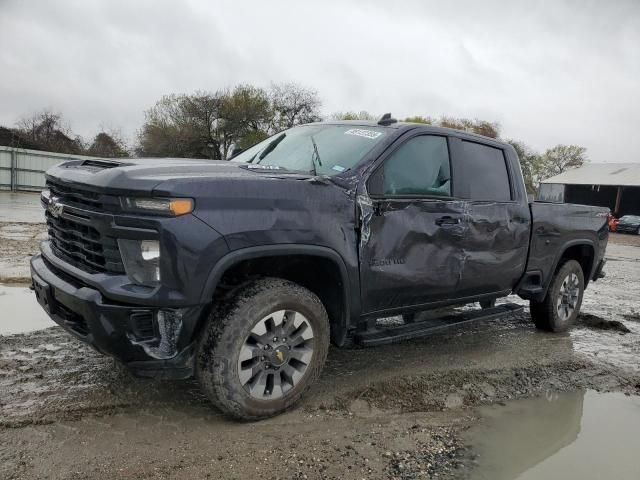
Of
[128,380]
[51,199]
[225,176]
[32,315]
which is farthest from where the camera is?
[32,315]

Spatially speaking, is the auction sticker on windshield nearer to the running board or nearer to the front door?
the front door

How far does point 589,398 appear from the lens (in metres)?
4.17

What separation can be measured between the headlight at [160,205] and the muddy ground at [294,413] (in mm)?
1318

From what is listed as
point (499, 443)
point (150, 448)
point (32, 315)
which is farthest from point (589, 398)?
point (32, 315)

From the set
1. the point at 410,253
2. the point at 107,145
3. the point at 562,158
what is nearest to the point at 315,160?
the point at 410,253

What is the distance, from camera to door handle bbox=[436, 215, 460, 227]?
161 inches

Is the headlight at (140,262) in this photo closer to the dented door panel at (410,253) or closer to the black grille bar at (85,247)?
the black grille bar at (85,247)

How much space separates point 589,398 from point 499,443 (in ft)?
4.38

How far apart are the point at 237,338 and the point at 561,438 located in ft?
7.41

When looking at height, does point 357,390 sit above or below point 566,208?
below

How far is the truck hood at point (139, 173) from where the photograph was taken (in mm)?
2846

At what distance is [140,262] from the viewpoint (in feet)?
9.43

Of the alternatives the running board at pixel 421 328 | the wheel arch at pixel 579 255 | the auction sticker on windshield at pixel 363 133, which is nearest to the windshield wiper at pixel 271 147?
the auction sticker on windshield at pixel 363 133

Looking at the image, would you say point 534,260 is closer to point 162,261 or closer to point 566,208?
point 566,208
